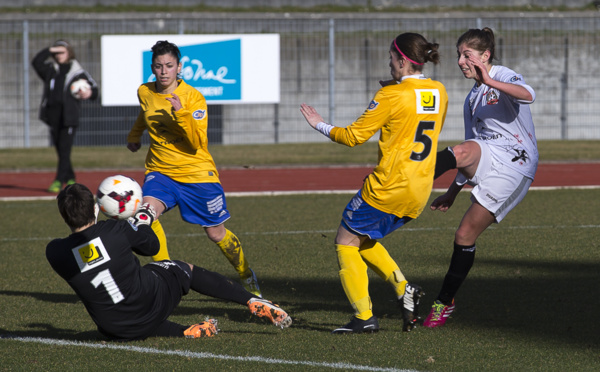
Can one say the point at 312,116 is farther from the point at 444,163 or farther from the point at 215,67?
the point at 215,67

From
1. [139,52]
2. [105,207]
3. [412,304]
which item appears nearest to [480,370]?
[412,304]

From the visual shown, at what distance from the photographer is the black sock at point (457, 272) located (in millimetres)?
5773

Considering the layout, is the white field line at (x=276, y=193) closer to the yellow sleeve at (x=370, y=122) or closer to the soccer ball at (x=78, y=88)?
the soccer ball at (x=78, y=88)

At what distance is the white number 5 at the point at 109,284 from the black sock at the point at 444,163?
209cm

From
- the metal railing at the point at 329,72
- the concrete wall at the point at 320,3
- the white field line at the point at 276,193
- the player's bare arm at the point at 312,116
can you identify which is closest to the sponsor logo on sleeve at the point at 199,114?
the player's bare arm at the point at 312,116

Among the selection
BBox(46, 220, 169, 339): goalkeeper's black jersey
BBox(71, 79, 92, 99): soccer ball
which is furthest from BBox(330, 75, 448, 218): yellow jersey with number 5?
BBox(71, 79, 92, 99): soccer ball

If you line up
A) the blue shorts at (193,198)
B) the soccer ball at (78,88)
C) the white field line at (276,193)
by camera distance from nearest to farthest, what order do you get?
the blue shorts at (193,198) < the white field line at (276,193) < the soccer ball at (78,88)

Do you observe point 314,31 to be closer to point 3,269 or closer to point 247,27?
point 247,27

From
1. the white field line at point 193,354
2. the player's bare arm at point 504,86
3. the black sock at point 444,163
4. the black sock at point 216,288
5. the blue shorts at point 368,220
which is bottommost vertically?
the white field line at point 193,354

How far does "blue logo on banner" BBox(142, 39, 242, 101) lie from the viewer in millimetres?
18969

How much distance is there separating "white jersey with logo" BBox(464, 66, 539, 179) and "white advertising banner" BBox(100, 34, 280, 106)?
531 inches

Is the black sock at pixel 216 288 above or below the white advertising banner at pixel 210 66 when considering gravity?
below

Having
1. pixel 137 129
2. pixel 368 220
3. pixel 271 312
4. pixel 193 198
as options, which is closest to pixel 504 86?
pixel 368 220

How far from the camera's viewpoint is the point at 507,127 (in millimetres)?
5762
